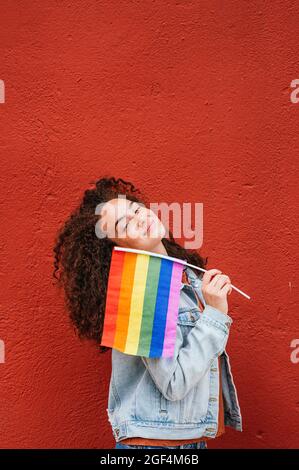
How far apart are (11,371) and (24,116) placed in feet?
3.46

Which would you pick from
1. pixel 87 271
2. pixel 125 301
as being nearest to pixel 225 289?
pixel 125 301

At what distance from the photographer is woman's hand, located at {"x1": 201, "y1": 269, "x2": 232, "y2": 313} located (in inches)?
65.7

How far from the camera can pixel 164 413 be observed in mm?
1727

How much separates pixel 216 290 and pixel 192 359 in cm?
21

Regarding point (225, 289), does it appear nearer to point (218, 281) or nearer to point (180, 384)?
point (218, 281)

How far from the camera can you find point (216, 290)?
1.67 meters

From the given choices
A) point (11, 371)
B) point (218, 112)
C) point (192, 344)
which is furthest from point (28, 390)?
point (218, 112)

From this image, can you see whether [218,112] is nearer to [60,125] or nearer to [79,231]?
[60,125]

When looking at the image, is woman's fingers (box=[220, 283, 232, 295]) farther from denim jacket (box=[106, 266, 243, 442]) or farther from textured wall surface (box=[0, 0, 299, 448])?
textured wall surface (box=[0, 0, 299, 448])

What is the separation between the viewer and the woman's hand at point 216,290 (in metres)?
1.67

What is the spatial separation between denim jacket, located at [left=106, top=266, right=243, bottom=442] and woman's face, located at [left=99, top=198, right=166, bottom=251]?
23 centimetres

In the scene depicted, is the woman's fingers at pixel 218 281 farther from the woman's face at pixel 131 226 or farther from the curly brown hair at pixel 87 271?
the curly brown hair at pixel 87 271

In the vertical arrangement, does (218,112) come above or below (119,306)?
above

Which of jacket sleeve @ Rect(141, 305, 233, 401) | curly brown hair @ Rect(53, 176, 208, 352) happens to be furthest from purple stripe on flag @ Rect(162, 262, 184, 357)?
curly brown hair @ Rect(53, 176, 208, 352)
